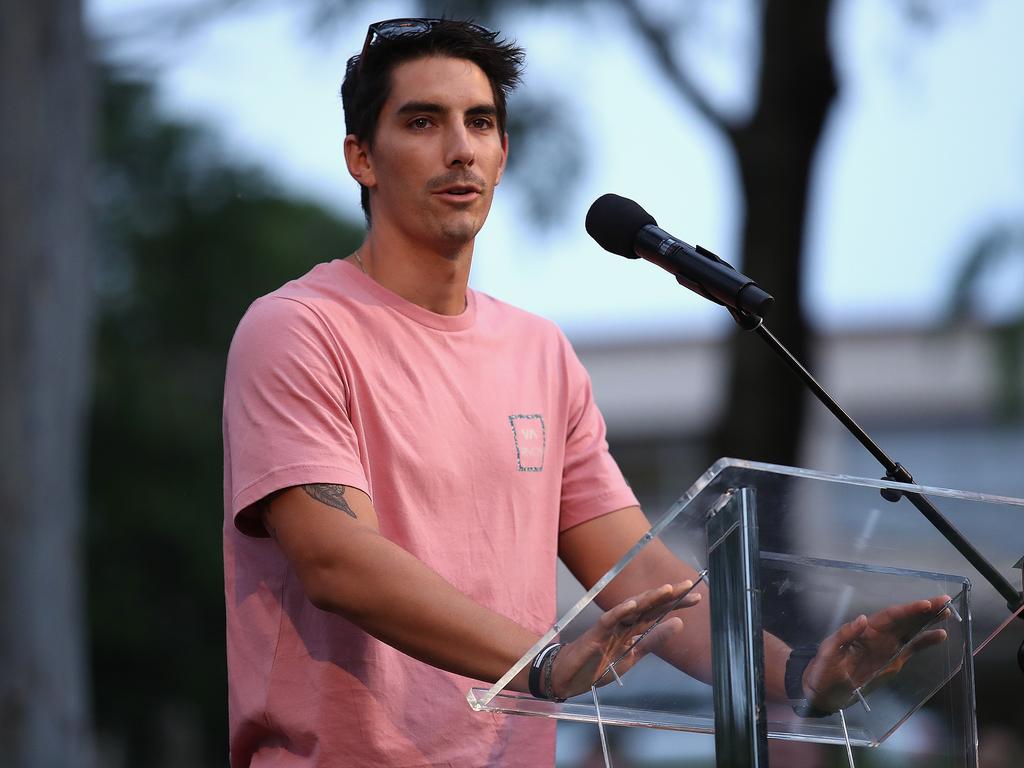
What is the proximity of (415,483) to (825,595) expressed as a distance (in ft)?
2.44

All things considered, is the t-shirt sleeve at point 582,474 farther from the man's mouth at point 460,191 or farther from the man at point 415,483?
the man's mouth at point 460,191

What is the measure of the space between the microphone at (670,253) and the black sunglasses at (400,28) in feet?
1.71

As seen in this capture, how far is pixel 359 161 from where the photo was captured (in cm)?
283

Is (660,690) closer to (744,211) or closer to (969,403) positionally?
(744,211)

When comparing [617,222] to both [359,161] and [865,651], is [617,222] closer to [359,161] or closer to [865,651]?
[359,161]

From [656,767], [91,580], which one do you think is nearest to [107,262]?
[91,580]

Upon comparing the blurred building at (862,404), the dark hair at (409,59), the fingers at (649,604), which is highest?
the dark hair at (409,59)

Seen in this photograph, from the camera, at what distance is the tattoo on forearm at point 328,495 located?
2297 millimetres

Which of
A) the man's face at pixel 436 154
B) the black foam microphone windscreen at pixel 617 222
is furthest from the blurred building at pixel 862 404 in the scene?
the black foam microphone windscreen at pixel 617 222

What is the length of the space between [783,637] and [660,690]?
201 mm

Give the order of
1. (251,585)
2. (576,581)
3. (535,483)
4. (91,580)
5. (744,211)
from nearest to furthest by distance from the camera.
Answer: (251,585)
(535,483)
(576,581)
(744,211)
(91,580)

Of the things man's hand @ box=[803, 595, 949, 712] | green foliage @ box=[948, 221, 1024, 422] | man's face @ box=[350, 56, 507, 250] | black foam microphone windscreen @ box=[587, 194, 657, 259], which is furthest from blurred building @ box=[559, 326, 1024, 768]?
man's hand @ box=[803, 595, 949, 712]

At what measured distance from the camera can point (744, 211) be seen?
840cm

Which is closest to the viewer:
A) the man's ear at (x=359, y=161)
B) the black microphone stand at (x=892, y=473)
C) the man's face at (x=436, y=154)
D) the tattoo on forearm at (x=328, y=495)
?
the black microphone stand at (x=892, y=473)
